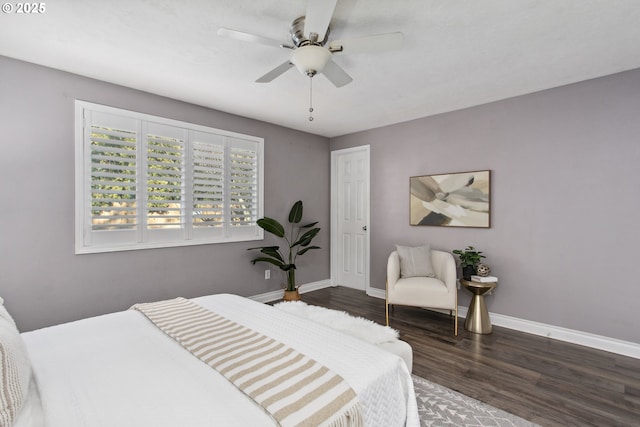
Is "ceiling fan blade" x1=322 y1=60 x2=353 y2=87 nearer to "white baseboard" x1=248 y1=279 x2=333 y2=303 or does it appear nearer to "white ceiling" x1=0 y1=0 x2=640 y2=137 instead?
"white ceiling" x1=0 y1=0 x2=640 y2=137

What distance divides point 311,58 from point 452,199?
8.81 feet

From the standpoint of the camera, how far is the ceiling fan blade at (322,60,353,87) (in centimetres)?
206

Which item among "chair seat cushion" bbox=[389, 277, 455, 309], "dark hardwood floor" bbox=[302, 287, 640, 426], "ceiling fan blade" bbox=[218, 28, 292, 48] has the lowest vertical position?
"dark hardwood floor" bbox=[302, 287, 640, 426]

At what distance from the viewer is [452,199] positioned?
3.79m

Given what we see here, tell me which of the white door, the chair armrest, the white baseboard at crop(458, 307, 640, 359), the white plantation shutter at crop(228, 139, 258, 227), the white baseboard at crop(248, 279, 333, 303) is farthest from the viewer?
the white door

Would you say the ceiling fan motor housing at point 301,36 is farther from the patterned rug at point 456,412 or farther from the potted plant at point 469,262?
the potted plant at point 469,262

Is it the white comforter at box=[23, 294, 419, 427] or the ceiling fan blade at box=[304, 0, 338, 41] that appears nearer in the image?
the white comforter at box=[23, 294, 419, 427]

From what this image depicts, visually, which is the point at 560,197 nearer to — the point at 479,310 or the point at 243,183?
the point at 479,310

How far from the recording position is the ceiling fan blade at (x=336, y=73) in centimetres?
206

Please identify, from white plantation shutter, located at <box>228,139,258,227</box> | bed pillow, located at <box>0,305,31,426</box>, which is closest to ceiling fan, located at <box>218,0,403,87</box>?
bed pillow, located at <box>0,305,31,426</box>

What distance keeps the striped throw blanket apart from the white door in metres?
3.28

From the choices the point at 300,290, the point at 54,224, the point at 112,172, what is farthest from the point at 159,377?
the point at 300,290

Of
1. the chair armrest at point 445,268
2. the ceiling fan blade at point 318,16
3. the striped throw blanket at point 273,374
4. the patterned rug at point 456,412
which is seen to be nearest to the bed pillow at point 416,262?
the chair armrest at point 445,268

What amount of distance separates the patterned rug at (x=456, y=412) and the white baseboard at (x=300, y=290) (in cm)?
250
